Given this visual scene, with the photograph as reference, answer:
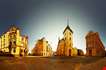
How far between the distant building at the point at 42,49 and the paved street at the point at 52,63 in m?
0.16

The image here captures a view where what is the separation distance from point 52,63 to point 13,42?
100 cm

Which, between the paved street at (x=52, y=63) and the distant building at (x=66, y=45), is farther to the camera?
the distant building at (x=66, y=45)

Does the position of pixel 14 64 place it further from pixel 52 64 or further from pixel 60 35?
pixel 60 35

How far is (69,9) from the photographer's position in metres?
5.52

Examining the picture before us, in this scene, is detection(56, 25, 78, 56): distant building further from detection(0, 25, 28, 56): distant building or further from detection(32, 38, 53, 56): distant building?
detection(0, 25, 28, 56): distant building

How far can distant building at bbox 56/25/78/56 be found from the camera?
17.3ft

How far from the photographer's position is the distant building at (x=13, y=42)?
526 cm

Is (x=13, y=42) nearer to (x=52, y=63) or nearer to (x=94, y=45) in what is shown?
(x=52, y=63)

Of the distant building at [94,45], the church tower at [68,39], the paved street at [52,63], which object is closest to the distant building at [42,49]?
the paved street at [52,63]

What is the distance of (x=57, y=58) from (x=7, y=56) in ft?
3.56

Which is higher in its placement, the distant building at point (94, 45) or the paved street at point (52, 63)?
the distant building at point (94, 45)

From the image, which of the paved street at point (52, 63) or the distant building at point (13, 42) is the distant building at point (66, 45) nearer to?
the paved street at point (52, 63)

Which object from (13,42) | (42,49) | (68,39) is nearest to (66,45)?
(68,39)

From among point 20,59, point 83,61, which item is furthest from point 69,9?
point 20,59
